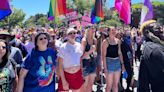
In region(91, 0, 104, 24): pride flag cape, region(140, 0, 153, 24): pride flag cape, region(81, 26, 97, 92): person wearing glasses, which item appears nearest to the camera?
region(81, 26, 97, 92): person wearing glasses

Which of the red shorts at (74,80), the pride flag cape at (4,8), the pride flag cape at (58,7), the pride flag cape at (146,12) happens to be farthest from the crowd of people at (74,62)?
the pride flag cape at (146,12)

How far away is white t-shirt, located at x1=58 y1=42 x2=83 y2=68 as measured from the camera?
289 inches

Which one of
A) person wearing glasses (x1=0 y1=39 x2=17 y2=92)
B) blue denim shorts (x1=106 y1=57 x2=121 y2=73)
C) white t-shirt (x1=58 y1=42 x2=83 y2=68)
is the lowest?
blue denim shorts (x1=106 y1=57 x2=121 y2=73)

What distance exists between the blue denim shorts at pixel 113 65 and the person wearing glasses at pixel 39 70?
2990 millimetres

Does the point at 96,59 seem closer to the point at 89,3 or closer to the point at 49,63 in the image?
the point at 49,63

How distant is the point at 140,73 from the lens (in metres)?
4.50

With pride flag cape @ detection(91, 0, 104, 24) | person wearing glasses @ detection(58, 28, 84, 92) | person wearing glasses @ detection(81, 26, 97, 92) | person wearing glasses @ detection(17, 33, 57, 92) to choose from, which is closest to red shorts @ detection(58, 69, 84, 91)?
person wearing glasses @ detection(58, 28, 84, 92)

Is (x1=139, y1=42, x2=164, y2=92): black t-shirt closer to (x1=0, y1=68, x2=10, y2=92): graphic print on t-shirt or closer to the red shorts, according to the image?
(x1=0, y1=68, x2=10, y2=92): graphic print on t-shirt

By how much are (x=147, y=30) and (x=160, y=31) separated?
0.14 meters

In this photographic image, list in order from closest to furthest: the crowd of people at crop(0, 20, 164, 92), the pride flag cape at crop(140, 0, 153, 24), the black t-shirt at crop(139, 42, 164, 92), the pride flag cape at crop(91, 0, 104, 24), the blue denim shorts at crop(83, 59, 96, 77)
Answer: the black t-shirt at crop(139, 42, 164, 92) → the crowd of people at crop(0, 20, 164, 92) → the blue denim shorts at crop(83, 59, 96, 77) → the pride flag cape at crop(91, 0, 104, 24) → the pride flag cape at crop(140, 0, 153, 24)

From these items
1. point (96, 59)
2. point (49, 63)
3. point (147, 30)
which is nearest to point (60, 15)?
point (96, 59)

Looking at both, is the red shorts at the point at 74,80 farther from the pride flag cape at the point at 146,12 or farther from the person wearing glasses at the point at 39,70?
→ the pride flag cape at the point at 146,12

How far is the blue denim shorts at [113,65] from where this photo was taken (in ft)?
29.2

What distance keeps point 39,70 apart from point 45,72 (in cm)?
10
